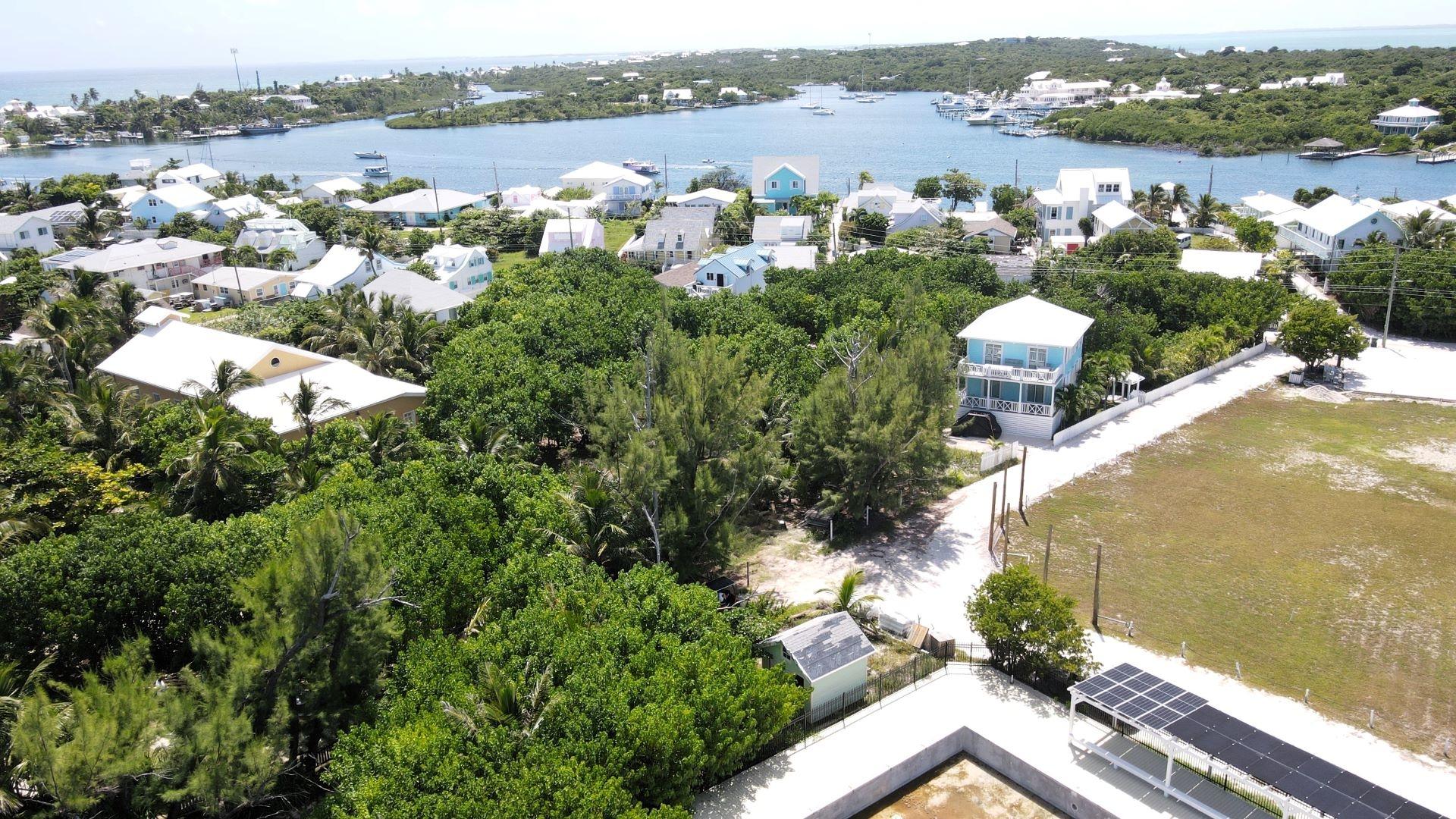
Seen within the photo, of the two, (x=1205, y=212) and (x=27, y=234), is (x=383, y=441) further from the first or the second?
(x=1205, y=212)

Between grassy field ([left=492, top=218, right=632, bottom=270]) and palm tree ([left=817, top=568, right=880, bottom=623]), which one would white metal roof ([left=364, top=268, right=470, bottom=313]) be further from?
palm tree ([left=817, top=568, right=880, bottom=623])

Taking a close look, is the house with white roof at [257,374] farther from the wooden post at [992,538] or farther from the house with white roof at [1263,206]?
the house with white roof at [1263,206]

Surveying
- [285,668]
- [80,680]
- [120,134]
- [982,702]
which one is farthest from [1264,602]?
[120,134]

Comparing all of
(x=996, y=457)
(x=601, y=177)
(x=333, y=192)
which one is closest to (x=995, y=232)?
(x=996, y=457)

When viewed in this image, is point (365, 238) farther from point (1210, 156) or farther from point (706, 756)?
point (1210, 156)

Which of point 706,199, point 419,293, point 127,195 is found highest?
point 127,195

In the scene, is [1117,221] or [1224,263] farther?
[1117,221]

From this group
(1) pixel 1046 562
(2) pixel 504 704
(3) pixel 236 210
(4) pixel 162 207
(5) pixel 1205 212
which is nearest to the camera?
(2) pixel 504 704
